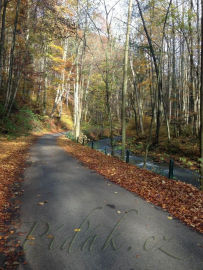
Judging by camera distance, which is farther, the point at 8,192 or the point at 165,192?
the point at 165,192

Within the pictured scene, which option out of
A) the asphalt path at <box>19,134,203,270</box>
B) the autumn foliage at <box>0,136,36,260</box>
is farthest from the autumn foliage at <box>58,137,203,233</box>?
the autumn foliage at <box>0,136,36,260</box>

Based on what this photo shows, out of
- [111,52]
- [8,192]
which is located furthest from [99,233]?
[111,52]

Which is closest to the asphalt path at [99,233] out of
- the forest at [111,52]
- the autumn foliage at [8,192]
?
the autumn foliage at [8,192]

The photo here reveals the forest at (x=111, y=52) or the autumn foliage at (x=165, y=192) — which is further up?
the forest at (x=111, y=52)

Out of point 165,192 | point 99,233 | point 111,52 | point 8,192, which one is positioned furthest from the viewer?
point 111,52

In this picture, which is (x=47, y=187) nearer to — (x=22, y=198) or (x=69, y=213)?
(x=22, y=198)

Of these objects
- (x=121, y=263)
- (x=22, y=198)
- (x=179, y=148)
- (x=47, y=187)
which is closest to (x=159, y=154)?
(x=179, y=148)

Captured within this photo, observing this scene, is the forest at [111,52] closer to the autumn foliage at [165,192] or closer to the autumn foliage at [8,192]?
the autumn foliage at [165,192]

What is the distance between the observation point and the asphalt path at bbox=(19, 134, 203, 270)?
10.6 feet

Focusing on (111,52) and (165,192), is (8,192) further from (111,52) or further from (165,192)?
(111,52)

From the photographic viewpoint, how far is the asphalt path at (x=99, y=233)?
3217 millimetres

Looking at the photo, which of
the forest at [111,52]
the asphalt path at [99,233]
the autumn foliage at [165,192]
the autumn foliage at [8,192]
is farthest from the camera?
the forest at [111,52]

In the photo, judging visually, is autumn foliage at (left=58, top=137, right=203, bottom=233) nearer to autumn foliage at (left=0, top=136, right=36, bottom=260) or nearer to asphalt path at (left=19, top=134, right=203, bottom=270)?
asphalt path at (left=19, top=134, right=203, bottom=270)

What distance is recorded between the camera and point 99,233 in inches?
157
